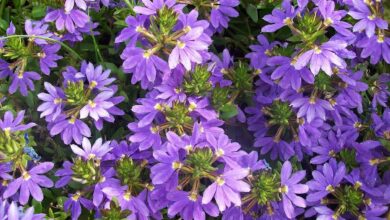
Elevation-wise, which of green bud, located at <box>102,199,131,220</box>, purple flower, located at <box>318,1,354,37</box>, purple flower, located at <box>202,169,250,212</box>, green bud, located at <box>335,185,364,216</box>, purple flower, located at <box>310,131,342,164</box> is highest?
purple flower, located at <box>318,1,354,37</box>

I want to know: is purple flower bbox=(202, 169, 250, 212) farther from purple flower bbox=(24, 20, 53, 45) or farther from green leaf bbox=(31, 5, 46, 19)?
green leaf bbox=(31, 5, 46, 19)

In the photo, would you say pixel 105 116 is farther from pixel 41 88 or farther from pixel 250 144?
pixel 250 144

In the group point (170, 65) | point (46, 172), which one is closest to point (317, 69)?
point (170, 65)

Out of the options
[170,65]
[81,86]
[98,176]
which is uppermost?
[170,65]

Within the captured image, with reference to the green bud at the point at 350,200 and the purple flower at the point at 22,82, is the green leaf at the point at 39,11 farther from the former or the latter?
the green bud at the point at 350,200

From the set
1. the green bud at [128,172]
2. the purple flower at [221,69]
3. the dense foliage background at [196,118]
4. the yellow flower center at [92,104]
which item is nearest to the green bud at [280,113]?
the dense foliage background at [196,118]

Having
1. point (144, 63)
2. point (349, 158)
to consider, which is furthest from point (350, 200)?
point (144, 63)

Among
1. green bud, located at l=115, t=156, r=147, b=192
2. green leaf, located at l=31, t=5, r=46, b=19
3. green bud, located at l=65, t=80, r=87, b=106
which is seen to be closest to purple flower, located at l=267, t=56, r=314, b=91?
green bud, located at l=115, t=156, r=147, b=192
